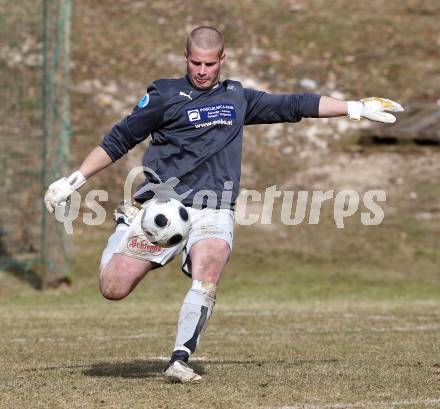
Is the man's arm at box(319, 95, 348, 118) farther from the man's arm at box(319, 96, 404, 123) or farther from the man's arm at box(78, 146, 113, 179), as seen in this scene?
the man's arm at box(78, 146, 113, 179)

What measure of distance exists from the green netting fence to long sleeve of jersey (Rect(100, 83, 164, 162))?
8769 millimetres

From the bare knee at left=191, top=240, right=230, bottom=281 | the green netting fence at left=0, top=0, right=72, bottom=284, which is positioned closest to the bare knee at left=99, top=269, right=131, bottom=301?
the bare knee at left=191, top=240, right=230, bottom=281

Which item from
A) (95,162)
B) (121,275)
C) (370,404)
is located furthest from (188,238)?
(370,404)

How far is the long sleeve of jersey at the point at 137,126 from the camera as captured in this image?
847cm

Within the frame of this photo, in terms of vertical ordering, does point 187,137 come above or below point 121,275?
above

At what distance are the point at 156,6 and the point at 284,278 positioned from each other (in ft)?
42.5

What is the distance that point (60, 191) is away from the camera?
27.4 ft

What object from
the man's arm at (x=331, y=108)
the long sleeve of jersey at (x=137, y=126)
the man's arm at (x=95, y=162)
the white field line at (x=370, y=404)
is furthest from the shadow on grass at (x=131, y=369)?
the man's arm at (x=331, y=108)

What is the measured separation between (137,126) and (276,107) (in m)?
1.10

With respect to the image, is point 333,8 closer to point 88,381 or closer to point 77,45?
point 77,45

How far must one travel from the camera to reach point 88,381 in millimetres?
8219

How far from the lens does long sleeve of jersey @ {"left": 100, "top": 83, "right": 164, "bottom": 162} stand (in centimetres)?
847

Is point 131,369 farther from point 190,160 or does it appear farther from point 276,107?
point 276,107

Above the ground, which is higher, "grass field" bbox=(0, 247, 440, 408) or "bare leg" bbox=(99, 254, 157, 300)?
"bare leg" bbox=(99, 254, 157, 300)
